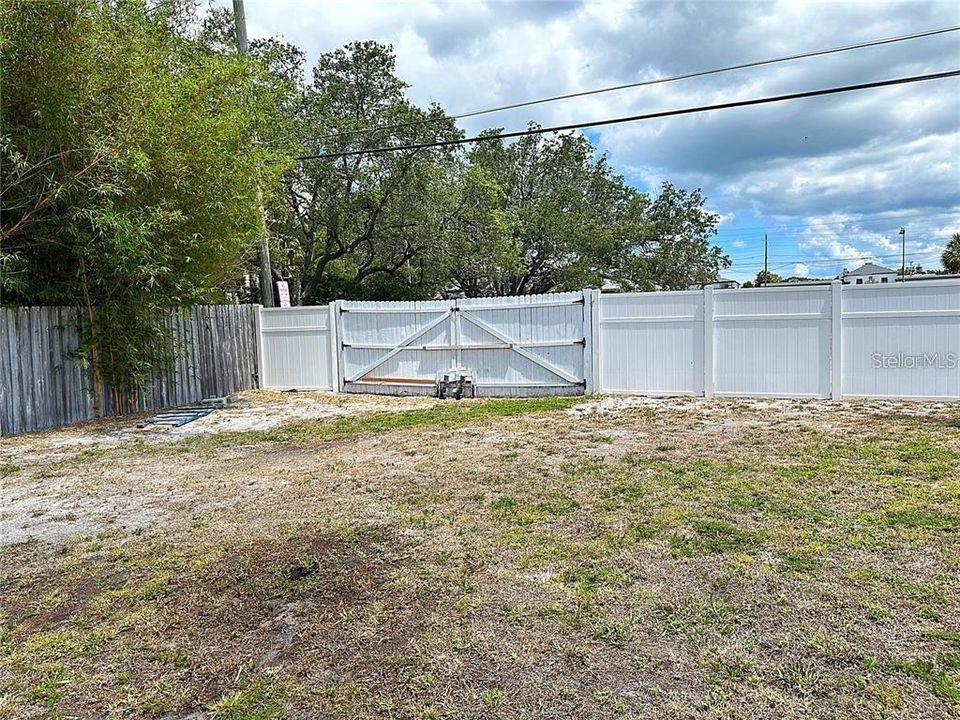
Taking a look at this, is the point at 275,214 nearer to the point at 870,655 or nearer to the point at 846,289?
the point at 846,289

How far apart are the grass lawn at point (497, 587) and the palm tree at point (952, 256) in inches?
1178

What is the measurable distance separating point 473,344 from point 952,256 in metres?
30.2

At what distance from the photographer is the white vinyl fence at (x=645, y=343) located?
25.6 ft

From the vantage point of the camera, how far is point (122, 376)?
8.29 meters

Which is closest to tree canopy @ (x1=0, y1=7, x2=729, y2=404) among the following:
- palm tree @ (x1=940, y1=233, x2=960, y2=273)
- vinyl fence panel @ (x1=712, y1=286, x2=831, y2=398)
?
vinyl fence panel @ (x1=712, y1=286, x2=831, y2=398)

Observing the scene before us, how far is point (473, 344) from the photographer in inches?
381

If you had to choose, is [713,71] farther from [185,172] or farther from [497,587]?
[497,587]

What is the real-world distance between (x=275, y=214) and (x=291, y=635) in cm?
1321

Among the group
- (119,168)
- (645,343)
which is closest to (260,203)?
(119,168)

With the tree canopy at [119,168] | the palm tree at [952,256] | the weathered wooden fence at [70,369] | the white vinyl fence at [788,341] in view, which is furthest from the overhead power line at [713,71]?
the palm tree at [952,256]

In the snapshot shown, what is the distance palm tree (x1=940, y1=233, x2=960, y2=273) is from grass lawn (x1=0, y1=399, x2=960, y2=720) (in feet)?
98.2

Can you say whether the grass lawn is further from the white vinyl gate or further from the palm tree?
the palm tree

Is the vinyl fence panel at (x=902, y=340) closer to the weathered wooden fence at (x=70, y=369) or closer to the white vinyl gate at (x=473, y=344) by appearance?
the white vinyl gate at (x=473, y=344)

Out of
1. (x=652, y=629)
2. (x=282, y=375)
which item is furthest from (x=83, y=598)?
(x=282, y=375)
